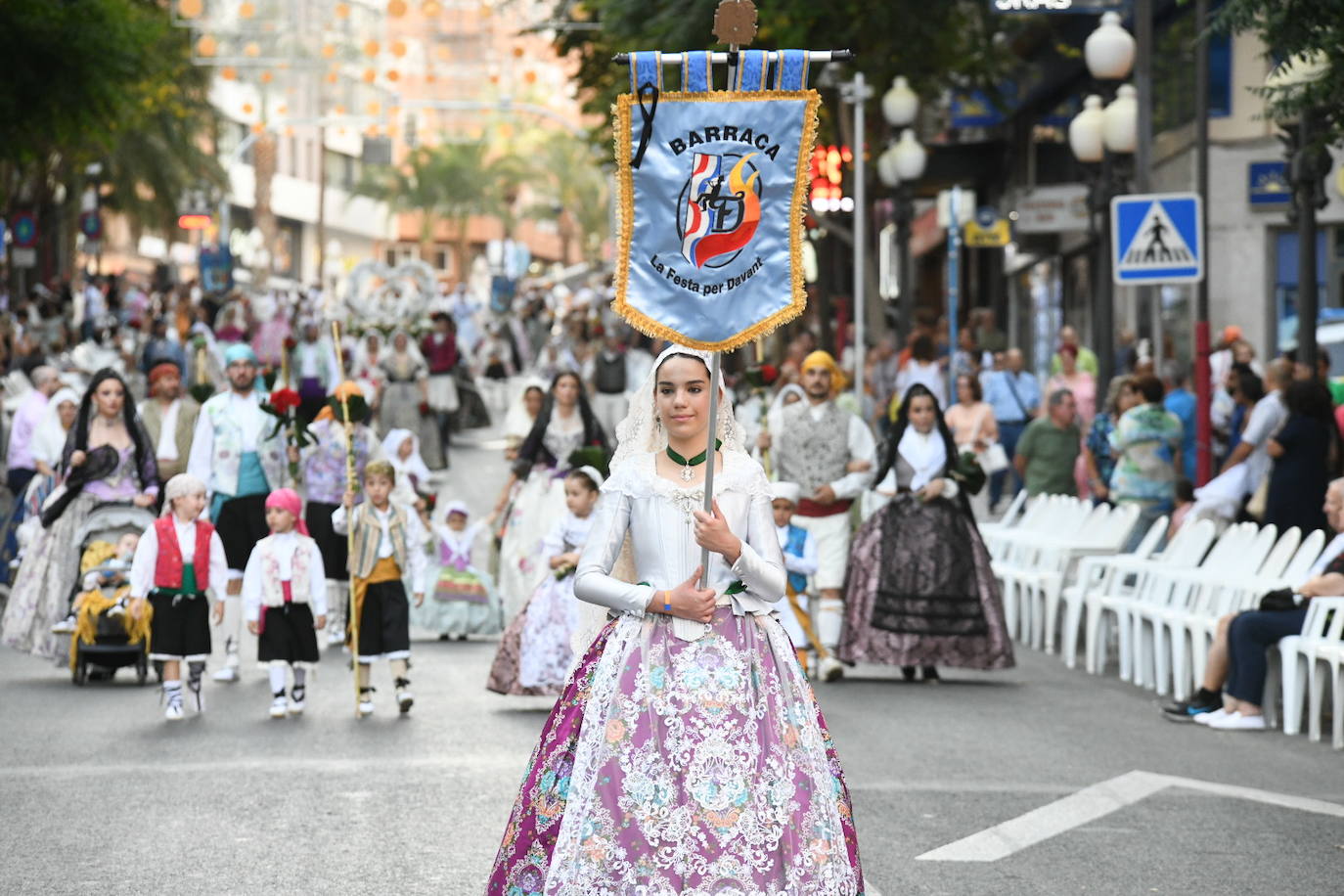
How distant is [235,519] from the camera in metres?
17.0

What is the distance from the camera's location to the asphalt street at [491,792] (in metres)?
8.84

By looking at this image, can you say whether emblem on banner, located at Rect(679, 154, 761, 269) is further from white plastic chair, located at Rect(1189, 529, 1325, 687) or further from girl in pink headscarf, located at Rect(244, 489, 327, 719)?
white plastic chair, located at Rect(1189, 529, 1325, 687)

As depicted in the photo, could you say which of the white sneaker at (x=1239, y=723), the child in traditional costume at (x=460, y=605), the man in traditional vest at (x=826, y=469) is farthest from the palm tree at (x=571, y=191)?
the white sneaker at (x=1239, y=723)

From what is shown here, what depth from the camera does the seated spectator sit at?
12.8 m

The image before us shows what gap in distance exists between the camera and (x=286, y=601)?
44.3 feet

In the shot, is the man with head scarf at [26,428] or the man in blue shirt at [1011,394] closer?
the man with head scarf at [26,428]

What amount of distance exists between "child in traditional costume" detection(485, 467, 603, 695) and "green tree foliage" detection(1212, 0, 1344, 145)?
427 centimetres

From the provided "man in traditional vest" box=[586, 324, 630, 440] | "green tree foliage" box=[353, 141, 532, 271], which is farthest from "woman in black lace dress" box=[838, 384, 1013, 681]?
"green tree foliage" box=[353, 141, 532, 271]

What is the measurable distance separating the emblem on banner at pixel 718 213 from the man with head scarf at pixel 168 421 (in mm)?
11263

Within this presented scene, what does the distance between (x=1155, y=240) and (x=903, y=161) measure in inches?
347

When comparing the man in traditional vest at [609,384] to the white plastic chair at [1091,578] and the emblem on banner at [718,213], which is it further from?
the emblem on banner at [718,213]

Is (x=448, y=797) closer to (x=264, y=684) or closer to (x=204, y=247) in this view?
(x=264, y=684)

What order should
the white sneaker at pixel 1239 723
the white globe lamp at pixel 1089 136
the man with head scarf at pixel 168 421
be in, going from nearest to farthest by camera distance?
the white sneaker at pixel 1239 723, the man with head scarf at pixel 168 421, the white globe lamp at pixel 1089 136

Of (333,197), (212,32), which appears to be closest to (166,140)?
(212,32)
